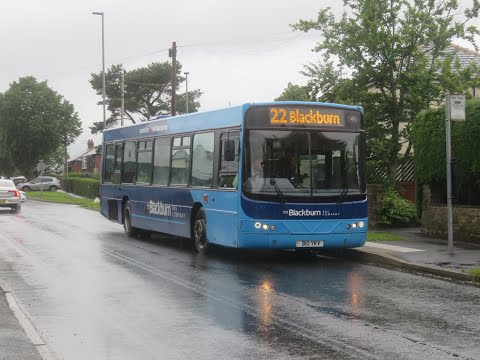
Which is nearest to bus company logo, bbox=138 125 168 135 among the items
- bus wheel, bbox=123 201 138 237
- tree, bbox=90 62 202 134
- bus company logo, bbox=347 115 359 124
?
bus wheel, bbox=123 201 138 237

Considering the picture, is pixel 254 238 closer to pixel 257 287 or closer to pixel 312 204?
pixel 312 204

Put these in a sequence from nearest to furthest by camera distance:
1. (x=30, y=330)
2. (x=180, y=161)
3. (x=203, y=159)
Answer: (x=30, y=330) < (x=203, y=159) < (x=180, y=161)

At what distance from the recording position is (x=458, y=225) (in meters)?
17.1

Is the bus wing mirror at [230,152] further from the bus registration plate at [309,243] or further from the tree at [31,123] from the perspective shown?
the tree at [31,123]

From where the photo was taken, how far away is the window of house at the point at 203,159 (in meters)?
14.9

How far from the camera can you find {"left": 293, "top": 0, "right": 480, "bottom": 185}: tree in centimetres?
2069

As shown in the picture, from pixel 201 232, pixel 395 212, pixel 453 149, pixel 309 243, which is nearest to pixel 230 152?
pixel 309 243

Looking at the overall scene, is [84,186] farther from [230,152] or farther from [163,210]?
[230,152]

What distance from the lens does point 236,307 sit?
30.1ft

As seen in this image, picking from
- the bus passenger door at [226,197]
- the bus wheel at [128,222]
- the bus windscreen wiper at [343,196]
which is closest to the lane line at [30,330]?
the bus passenger door at [226,197]

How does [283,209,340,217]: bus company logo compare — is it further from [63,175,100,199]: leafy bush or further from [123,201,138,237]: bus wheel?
[63,175,100,199]: leafy bush

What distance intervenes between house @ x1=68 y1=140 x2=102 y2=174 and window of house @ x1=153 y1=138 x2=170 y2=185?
8574cm

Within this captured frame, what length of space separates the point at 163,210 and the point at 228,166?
3770 mm

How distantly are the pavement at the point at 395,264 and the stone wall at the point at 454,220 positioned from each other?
1.07 feet
